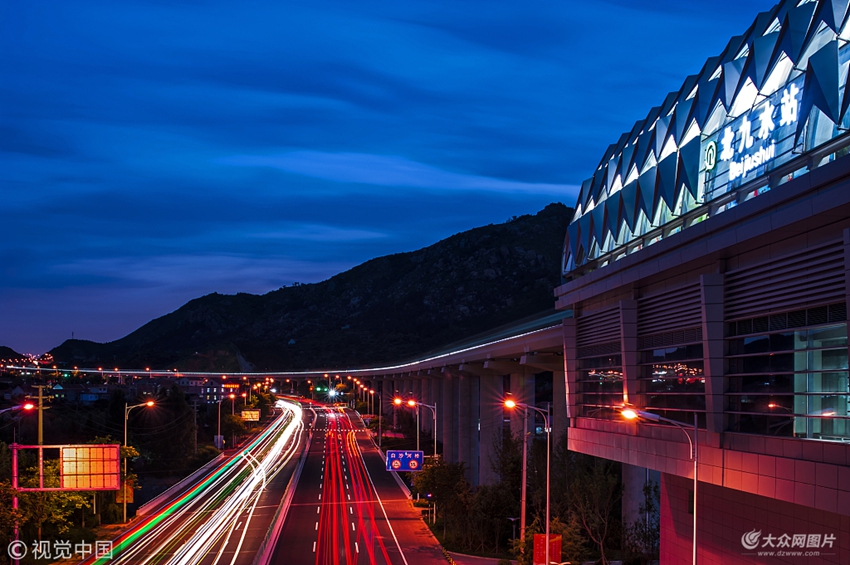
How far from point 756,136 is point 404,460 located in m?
41.3

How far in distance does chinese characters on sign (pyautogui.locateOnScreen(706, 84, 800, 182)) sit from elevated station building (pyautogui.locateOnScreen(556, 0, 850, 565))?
0.19ft

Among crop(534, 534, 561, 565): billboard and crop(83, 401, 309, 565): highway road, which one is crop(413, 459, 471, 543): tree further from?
crop(534, 534, 561, 565): billboard

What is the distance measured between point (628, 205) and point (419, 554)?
73.1ft

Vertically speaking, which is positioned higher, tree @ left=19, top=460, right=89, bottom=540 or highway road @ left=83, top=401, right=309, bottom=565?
tree @ left=19, top=460, right=89, bottom=540

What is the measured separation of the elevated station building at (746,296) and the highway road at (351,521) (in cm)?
1479

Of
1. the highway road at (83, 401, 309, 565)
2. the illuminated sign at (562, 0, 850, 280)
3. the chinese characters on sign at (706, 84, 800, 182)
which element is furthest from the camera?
the highway road at (83, 401, 309, 565)

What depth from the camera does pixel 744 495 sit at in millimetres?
27391

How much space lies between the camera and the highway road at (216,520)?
142 ft

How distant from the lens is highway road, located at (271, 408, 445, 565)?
1738 inches

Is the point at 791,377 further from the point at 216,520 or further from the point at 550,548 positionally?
the point at 216,520

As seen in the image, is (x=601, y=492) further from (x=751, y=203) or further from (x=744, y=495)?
(x=751, y=203)

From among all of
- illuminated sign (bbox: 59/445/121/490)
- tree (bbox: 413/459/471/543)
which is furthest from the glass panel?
tree (bbox: 413/459/471/543)

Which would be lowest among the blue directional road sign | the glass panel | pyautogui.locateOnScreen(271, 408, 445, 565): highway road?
pyautogui.locateOnScreen(271, 408, 445, 565): highway road

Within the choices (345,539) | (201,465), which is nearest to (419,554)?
(345,539)
